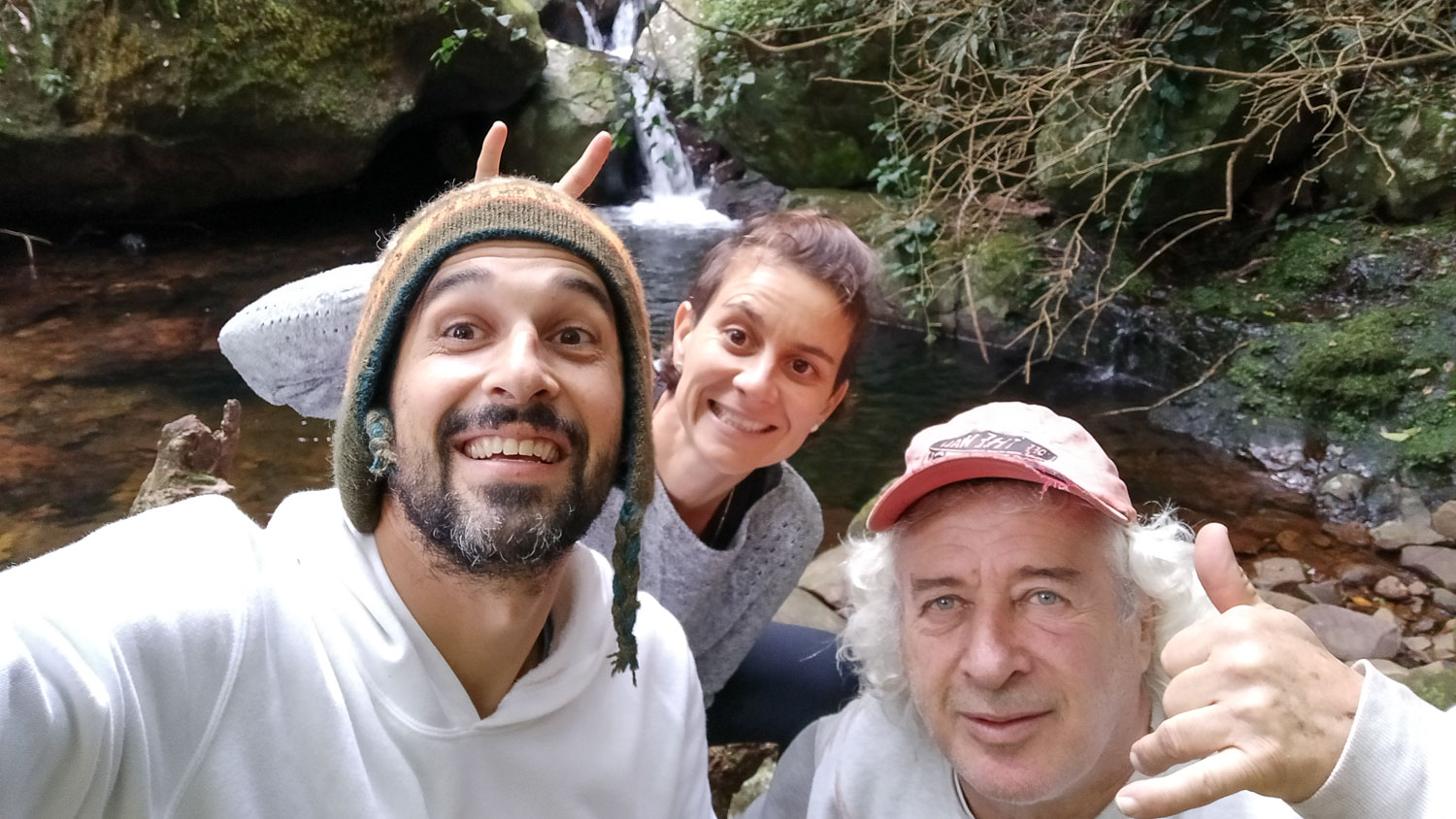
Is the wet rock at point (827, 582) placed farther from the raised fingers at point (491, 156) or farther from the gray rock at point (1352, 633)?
the raised fingers at point (491, 156)

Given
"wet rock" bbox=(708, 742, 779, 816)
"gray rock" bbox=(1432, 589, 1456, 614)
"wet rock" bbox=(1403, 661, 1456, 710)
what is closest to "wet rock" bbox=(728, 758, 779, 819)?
"wet rock" bbox=(708, 742, 779, 816)

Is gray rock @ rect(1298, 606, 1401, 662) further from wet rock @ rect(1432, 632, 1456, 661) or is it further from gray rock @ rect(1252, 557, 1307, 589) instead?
gray rock @ rect(1252, 557, 1307, 589)

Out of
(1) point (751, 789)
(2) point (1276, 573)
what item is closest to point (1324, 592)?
(2) point (1276, 573)

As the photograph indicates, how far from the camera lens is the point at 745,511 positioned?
2.07 m

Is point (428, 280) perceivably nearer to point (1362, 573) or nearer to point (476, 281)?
point (476, 281)

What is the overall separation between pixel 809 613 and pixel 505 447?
7.28 ft

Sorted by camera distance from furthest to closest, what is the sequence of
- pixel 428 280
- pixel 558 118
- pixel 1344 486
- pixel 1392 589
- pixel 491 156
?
pixel 558 118 → pixel 1344 486 → pixel 1392 589 → pixel 491 156 → pixel 428 280

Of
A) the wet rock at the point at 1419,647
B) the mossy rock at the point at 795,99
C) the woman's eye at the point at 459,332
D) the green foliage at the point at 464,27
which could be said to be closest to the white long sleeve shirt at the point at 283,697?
the woman's eye at the point at 459,332

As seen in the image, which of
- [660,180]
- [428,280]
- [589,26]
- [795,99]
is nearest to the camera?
[428,280]

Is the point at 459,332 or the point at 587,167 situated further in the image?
the point at 587,167

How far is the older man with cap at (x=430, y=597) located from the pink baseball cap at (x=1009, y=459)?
449 millimetres

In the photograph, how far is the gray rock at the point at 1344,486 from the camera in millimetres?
4512

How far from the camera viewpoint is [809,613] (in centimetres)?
325

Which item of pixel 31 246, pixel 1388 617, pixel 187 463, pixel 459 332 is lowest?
pixel 31 246
